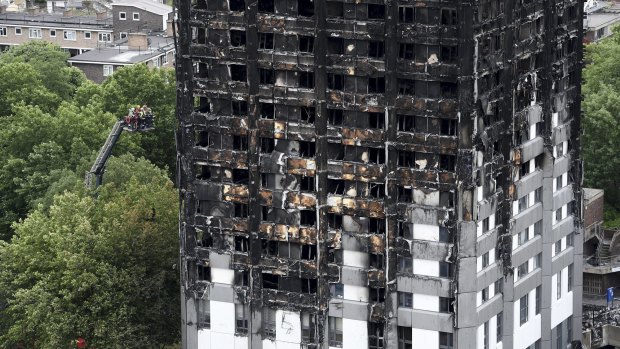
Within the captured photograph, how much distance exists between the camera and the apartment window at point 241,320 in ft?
601

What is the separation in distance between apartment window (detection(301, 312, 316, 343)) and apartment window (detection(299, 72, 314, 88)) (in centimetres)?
1981

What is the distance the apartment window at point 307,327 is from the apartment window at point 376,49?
76.8 feet

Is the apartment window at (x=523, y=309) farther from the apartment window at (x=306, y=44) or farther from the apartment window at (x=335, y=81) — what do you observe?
the apartment window at (x=306, y=44)

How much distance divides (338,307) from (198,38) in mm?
25883

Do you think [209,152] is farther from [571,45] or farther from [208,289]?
[571,45]

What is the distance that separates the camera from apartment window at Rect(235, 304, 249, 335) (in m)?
183

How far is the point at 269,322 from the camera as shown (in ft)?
598

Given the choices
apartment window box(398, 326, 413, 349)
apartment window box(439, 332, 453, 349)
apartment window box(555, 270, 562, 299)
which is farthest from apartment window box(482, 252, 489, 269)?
apartment window box(555, 270, 562, 299)

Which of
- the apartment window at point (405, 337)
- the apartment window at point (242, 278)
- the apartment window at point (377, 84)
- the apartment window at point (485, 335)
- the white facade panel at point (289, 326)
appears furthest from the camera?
the apartment window at point (242, 278)

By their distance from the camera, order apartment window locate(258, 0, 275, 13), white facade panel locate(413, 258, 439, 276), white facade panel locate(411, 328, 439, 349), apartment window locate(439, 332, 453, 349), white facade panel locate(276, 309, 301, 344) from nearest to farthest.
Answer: white facade panel locate(413, 258, 439, 276), apartment window locate(258, 0, 275, 13), apartment window locate(439, 332, 453, 349), white facade panel locate(411, 328, 439, 349), white facade panel locate(276, 309, 301, 344)

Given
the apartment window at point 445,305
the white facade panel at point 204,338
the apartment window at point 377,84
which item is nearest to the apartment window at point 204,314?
the white facade panel at point 204,338

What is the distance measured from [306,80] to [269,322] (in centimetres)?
2164

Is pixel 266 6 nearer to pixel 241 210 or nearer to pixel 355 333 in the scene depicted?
pixel 241 210

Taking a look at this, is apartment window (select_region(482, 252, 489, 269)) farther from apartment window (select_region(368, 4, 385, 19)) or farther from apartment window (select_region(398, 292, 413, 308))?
apartment window (select_region(368, 4, 385, 19))
